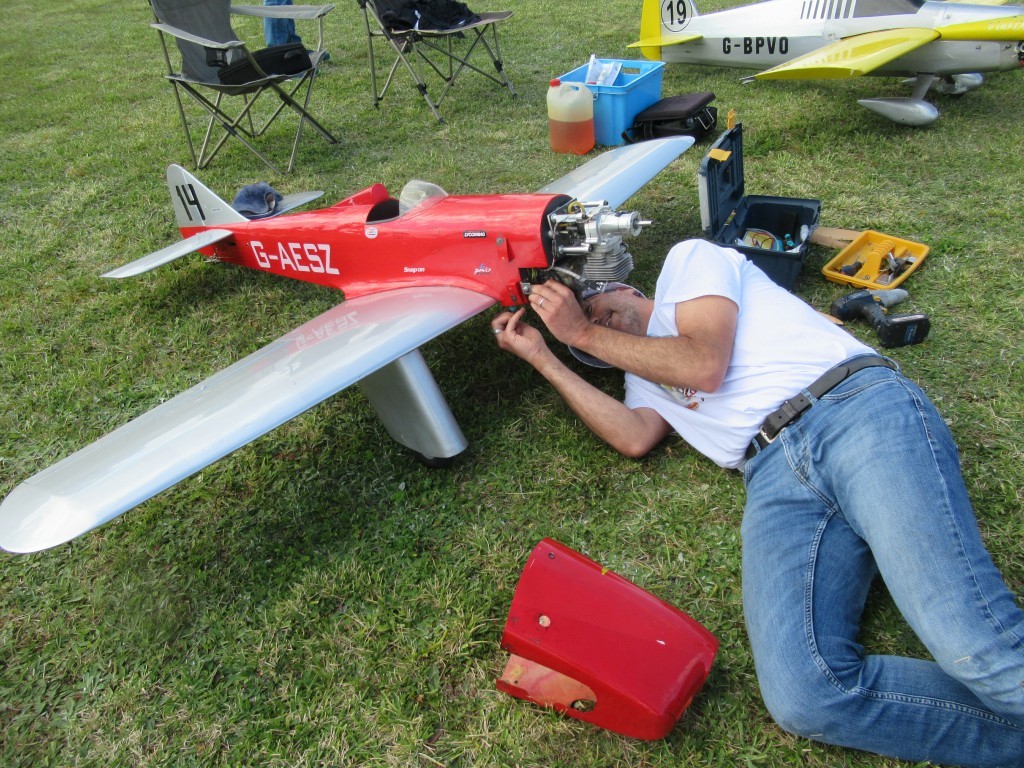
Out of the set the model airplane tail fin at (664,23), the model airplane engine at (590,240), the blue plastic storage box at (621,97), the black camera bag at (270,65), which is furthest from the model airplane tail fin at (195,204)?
the model airplane tail fin at (664,23)

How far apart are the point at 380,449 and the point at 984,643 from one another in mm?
2525

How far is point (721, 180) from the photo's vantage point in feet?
13.3

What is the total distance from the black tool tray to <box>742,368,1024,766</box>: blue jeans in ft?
5.28

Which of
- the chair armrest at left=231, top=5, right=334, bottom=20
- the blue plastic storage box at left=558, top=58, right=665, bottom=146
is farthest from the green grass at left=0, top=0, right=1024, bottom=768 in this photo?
the chair armrest at left=231, top=5, right=334, bottom=20

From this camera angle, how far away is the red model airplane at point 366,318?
2.21 meters

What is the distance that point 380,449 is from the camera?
3.25 m

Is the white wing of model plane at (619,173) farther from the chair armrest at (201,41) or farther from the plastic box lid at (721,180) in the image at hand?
the chair armrest at (201,41)

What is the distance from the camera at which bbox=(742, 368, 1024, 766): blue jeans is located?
1808mm

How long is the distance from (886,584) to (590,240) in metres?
1.76

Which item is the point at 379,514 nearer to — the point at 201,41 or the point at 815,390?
the point at 815,390

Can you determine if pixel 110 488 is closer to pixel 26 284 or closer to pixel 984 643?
pixel 984 643

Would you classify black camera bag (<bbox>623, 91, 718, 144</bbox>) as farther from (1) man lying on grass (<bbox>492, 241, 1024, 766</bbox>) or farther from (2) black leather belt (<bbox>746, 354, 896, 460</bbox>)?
(2) black leather belt (<bbox>746, 354, 896, 460</bbox>)

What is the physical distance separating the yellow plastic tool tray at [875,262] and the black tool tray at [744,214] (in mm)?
252

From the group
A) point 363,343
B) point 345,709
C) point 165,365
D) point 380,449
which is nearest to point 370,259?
point 363,343
